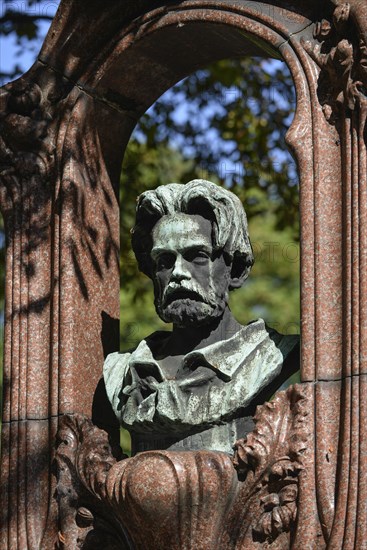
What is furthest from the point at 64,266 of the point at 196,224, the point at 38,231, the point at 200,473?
the point at 200,473

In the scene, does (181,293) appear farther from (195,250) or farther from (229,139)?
(229,139)

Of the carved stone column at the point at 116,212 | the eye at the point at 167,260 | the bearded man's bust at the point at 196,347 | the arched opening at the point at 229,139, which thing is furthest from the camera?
the arched opening at the point at 229,139

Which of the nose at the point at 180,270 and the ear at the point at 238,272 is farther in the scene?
the ear at the point at 238,272

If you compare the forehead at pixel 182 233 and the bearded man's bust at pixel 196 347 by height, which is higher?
the forehead at pixel 182 233

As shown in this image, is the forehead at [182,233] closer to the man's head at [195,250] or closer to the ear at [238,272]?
the man's head at [195,250]

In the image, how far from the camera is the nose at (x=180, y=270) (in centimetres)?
859

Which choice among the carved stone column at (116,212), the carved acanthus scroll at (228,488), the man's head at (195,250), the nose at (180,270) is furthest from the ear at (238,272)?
the carved acanthus scroll at (228,488)

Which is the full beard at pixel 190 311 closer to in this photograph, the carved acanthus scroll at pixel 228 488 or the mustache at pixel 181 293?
the mustache at pixel 181 293

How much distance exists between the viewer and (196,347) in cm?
880

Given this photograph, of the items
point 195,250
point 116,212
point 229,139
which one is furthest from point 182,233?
point 229,139

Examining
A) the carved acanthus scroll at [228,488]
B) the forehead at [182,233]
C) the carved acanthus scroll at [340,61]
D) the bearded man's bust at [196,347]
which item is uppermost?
the carved acanthus scroll at [340,61]

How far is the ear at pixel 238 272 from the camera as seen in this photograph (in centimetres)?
885

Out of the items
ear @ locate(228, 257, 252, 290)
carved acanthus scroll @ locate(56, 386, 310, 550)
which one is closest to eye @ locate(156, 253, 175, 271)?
ear @ locate(228, 257, 252, 290)

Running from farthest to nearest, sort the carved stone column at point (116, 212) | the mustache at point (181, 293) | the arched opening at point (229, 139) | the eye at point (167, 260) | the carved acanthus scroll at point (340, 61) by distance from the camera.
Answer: the arched opening at point (229, 139), the eye at point (167, 260), the mustache at point (181, 293), the carved acanthus scroll at point (340, 61), the carved stone column at point (116, 212)
